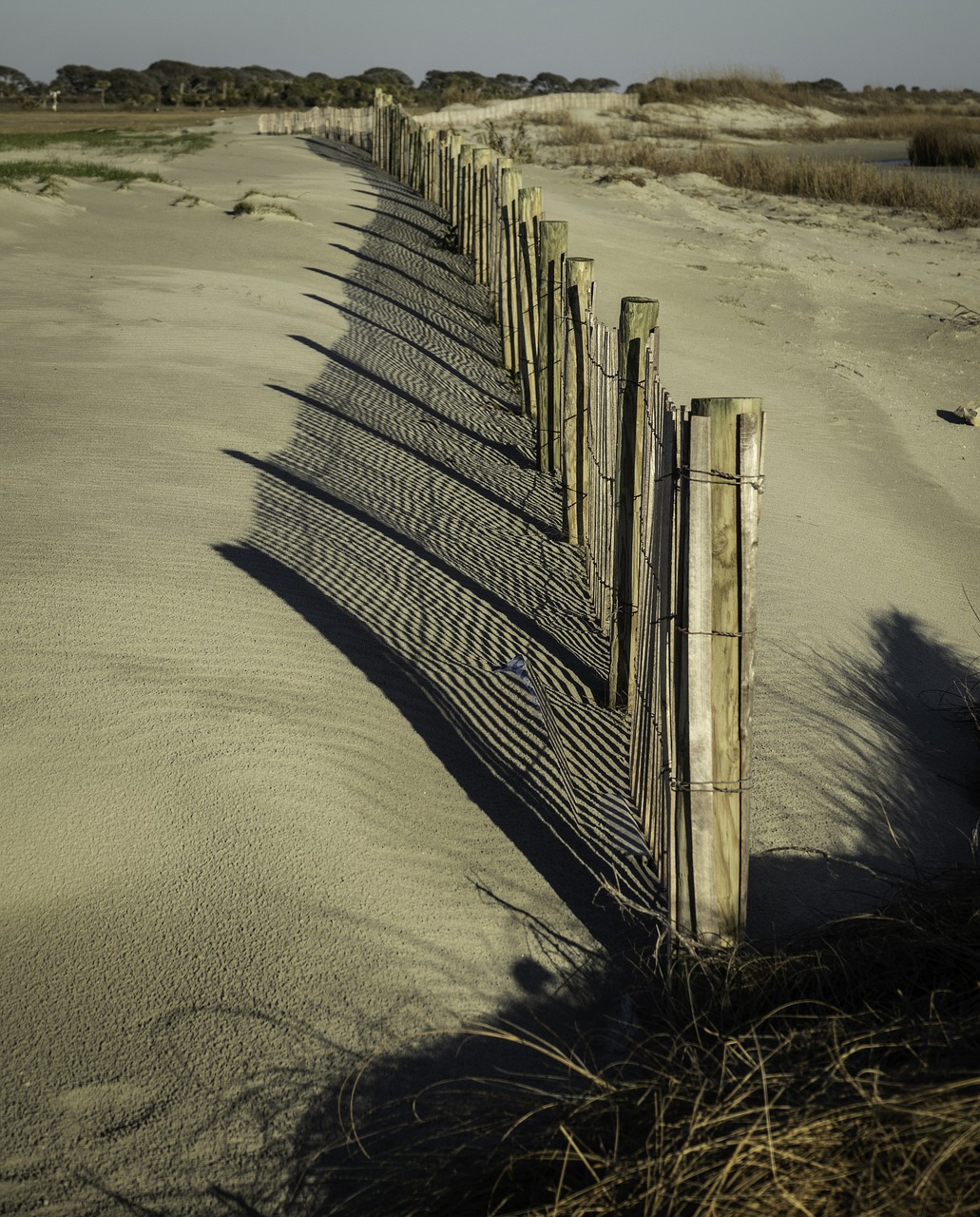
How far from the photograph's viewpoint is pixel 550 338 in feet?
20.4

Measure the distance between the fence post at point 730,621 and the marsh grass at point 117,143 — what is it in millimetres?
21071

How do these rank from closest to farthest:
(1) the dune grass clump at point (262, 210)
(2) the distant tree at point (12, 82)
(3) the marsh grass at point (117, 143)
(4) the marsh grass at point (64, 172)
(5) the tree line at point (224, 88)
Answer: (1) the dune grass clump at point (262, 210)
(4) the marsh grass at point (64, 172)
(3) the marsh grass at point (117, 143)
(5) the tree line at point (224, 88)
(2) the distant tree at point (12, 82)

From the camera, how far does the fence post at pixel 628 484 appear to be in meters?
3.69

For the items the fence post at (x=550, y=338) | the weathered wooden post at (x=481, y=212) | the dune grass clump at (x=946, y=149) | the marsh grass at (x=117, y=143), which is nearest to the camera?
the fence post at (x=550, y=338)

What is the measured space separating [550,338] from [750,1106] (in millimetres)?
4828

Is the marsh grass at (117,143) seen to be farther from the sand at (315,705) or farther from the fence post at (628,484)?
the fence post at (628,484)

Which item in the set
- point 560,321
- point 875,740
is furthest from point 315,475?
point 875,740

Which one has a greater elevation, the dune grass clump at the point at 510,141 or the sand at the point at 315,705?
the dune grass clump at the point at 510,141

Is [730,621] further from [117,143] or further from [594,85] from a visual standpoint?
[594,85]

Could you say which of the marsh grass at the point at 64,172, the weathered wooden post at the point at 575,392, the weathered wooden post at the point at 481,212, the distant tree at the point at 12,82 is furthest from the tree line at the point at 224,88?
the weathered wooden post at the point at 575,392

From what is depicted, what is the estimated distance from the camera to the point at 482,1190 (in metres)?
2.02

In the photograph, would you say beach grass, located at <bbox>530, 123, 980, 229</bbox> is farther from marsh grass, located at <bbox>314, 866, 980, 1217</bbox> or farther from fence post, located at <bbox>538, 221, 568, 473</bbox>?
marsh grass, located at <bbox>314, 866, 980, 1217</bbox>

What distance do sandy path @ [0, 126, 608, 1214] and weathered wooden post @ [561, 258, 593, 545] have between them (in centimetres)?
25

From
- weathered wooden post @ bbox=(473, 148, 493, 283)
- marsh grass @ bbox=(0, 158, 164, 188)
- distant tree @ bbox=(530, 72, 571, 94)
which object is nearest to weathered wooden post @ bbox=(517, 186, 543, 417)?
weathered wooden post @ bbox=(473, 148, 493, 283)
